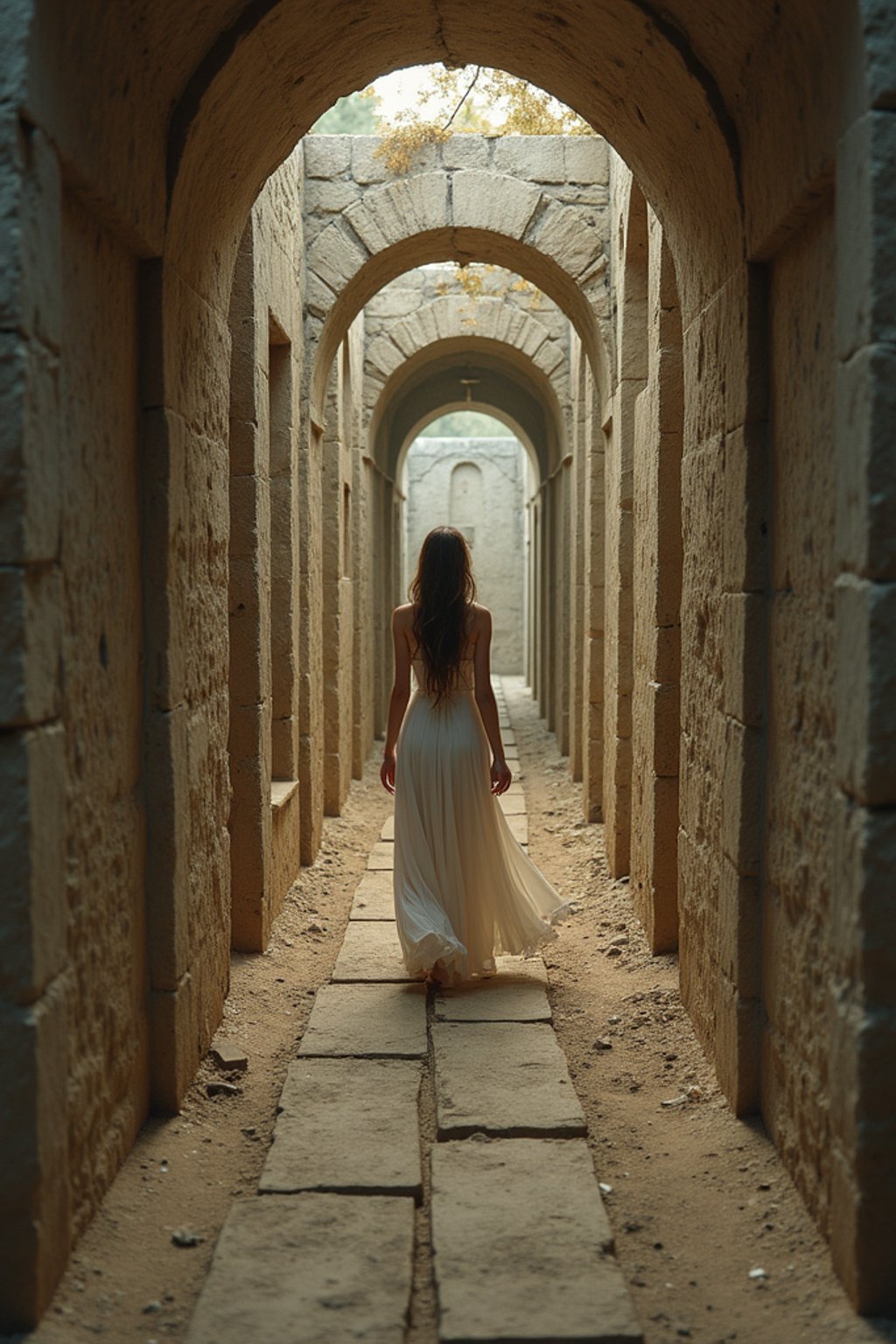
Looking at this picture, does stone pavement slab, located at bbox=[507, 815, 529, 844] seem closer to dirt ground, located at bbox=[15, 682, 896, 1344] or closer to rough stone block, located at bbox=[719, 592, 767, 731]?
dirt ground, located at bbox=[15, 682, 896, 1344]

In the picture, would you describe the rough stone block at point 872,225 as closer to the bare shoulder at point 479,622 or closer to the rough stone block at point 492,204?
the bare shoulder at point 479,622

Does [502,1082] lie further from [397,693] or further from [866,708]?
[866,708]

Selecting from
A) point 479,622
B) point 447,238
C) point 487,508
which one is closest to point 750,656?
point 479,622

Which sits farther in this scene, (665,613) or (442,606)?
(665,613)

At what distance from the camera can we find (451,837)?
5.27 m

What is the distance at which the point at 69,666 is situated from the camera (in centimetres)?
314

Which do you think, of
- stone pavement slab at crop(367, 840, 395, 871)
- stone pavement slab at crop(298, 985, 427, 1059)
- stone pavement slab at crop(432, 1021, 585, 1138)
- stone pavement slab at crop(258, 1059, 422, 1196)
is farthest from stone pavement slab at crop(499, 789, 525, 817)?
stone pavement slab at crop(258, 1059, 422, 1196)

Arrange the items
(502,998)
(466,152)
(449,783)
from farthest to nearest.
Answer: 1. (466,152)
2. (449,783)
3. (502,998)

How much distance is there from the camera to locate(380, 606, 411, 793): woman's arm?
5348mm

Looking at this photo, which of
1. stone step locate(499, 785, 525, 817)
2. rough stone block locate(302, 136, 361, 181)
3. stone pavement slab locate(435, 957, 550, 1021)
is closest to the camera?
stone pavement slab locate(435, 957, 550, 1021)

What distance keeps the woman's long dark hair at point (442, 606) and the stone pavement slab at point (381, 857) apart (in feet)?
8.36

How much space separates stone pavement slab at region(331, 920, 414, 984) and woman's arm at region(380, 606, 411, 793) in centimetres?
75

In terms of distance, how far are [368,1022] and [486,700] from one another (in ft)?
4.36

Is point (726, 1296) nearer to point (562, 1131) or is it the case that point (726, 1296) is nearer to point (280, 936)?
point (562, 1131)
